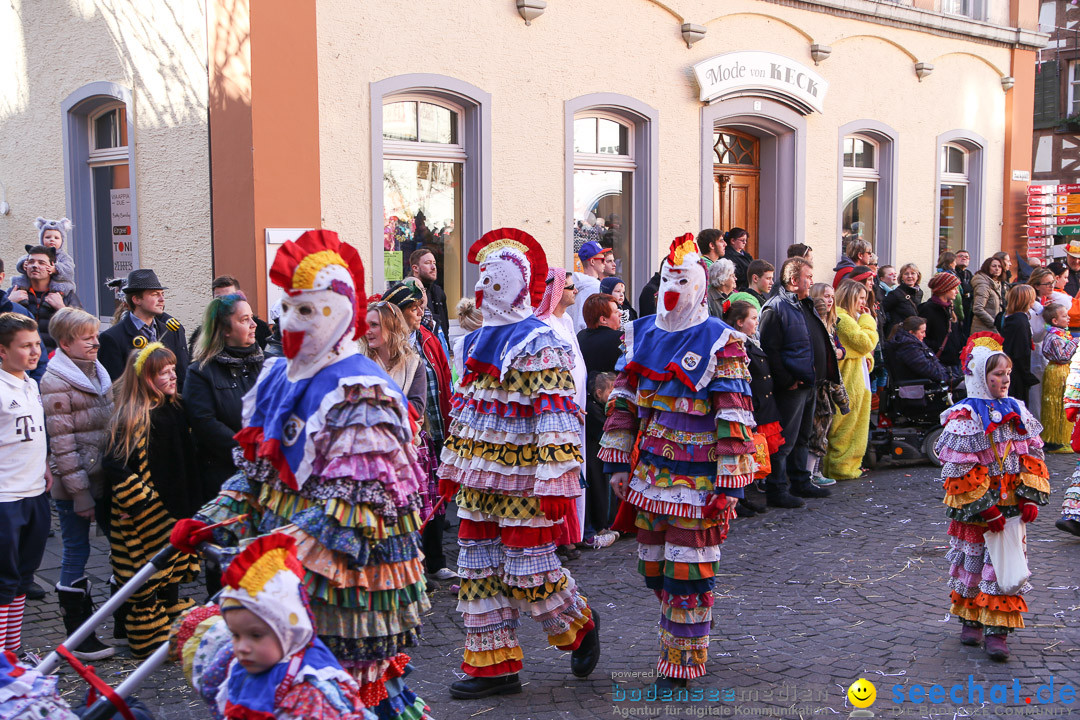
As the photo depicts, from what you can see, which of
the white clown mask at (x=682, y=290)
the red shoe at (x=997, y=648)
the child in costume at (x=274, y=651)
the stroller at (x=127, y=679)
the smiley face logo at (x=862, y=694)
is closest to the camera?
the child in costume at (x=274, y=651)

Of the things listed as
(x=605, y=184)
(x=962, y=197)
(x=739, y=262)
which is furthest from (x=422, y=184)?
(x=962, y=197)

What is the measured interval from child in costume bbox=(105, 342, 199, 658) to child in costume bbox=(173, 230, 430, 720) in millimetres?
2250

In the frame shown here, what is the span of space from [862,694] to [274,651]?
3016 millimetres

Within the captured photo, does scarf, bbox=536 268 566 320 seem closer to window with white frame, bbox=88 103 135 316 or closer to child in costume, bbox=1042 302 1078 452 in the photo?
window with white frame, bbox=88 103 135 316

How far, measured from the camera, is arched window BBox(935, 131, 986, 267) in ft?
54.0

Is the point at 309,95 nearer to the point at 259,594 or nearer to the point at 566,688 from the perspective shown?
the point at 566,688

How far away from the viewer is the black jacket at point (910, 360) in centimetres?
1021

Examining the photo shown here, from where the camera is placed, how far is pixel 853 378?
9.90m

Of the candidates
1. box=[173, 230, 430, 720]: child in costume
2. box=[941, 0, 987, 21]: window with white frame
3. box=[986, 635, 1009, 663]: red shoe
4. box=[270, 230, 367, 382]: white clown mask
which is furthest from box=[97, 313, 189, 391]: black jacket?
box=[941, 0, 987, 21]: window with white frame

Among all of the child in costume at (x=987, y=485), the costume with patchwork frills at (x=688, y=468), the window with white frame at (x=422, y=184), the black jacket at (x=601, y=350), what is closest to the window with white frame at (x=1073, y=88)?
the window with white frame at (x=422, y=184)

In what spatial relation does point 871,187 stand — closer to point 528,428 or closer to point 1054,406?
point 1054,406

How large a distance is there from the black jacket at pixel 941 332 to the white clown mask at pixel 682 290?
716 centimetres

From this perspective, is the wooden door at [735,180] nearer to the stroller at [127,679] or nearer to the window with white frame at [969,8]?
the window with white frame at [969,8]

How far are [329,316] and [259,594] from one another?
1.02 meters
